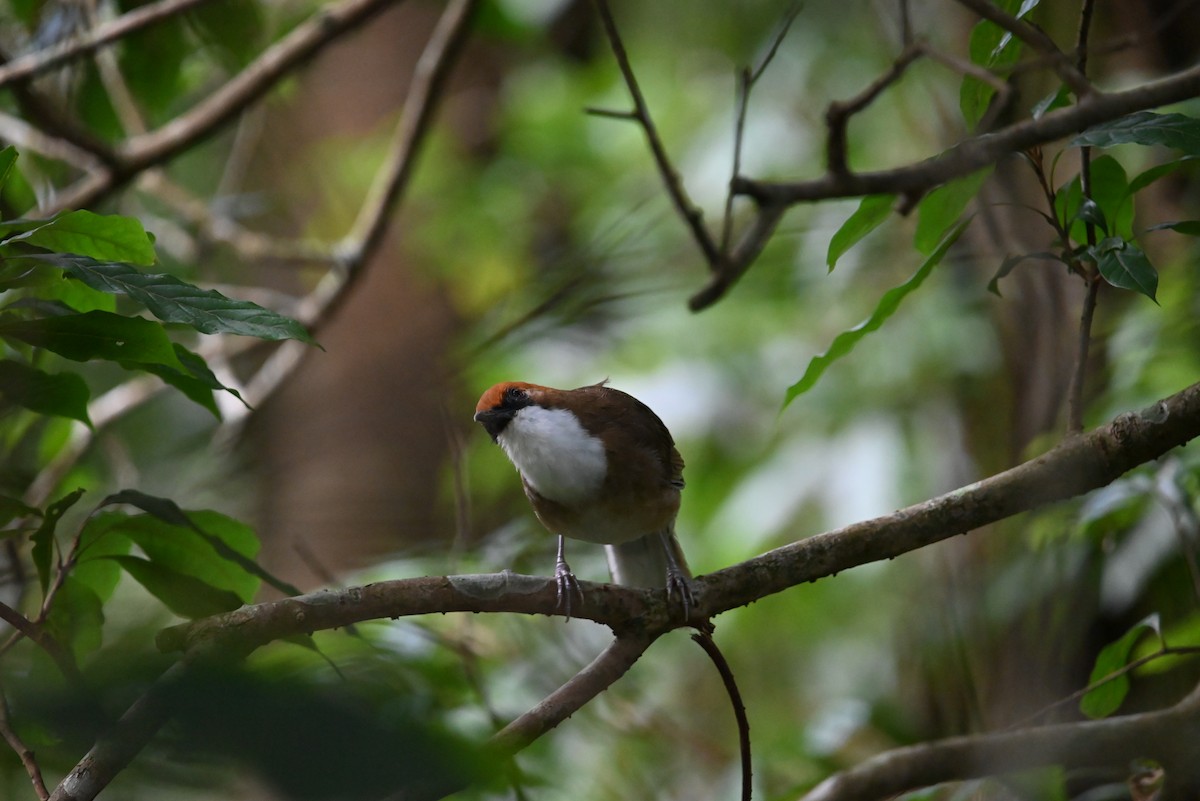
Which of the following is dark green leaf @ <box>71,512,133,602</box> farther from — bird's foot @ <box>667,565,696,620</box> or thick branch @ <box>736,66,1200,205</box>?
thick branch @ <box>736,66,1200,205</box>

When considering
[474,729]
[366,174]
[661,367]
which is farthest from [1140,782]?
[366,174]

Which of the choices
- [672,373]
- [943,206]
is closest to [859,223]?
[943,206]

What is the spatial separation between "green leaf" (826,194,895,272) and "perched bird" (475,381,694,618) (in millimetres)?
852

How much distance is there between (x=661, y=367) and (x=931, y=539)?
379 centimetres

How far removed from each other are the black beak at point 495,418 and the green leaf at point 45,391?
1073 millimetres

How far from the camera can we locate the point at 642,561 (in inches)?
116

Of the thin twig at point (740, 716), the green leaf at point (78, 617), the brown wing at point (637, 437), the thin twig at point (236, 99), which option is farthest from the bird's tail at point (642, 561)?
the thin twig at point (236, 99)

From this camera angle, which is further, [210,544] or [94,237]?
[210,544]

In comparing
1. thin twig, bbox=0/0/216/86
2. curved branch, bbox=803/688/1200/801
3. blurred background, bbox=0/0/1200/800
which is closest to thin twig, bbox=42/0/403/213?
blurred background, bbox=0/0/1200/800

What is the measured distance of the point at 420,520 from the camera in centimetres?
493

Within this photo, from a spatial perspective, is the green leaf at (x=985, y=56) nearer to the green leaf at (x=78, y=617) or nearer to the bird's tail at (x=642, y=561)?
the bird's tail at (x=642, y=561)

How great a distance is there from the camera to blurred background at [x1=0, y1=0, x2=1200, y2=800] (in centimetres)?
282

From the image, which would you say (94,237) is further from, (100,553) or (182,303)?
(100,553)

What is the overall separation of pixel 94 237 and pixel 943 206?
1497 millimetres
